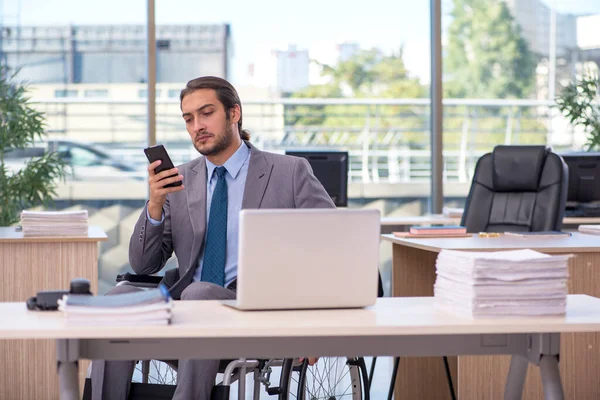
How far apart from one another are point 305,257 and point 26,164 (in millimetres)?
4509

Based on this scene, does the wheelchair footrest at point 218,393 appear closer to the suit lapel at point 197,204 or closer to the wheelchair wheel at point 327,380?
the wheelchair wheel at point 327,380

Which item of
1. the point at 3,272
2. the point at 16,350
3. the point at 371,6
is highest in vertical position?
the point at 371,6

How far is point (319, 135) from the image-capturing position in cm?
682

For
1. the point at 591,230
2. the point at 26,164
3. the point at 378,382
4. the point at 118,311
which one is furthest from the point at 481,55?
the point at 118,311

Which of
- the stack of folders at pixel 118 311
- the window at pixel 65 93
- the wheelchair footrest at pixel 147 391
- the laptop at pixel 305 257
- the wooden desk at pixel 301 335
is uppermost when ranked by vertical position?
the window at pixel 65 93

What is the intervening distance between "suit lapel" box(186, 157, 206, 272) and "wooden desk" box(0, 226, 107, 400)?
1115mm

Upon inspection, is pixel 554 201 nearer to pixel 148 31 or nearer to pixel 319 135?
pixel 319 135

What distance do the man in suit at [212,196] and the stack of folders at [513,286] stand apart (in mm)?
1153

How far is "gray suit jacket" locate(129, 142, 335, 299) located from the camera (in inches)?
119

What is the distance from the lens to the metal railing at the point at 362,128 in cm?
664

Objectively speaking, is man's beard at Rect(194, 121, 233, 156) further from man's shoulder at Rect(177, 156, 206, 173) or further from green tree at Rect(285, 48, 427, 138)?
green tree at Rect(285, 48, 427, 138)

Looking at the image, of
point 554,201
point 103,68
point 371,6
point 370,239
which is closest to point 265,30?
point 371,6

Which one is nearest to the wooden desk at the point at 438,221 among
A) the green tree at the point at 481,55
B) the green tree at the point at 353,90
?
the green tree at the point at 353,90

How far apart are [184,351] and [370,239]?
50cm
